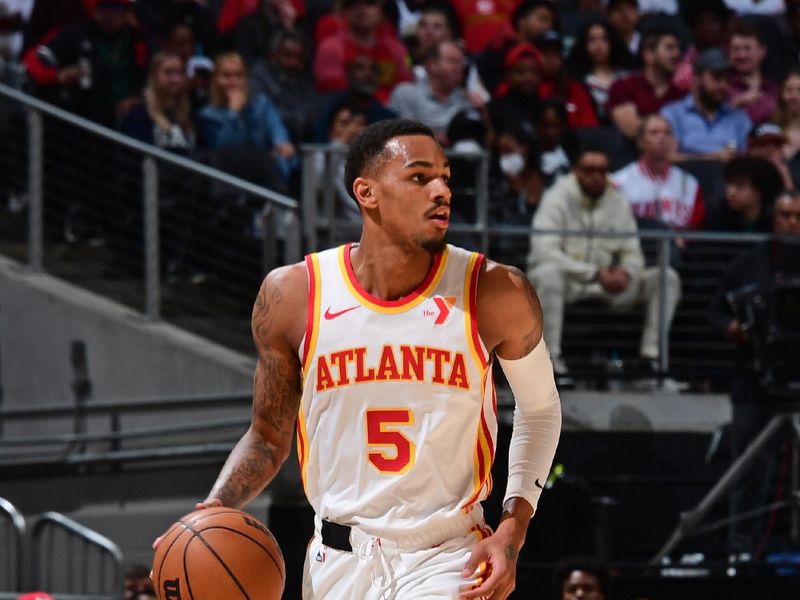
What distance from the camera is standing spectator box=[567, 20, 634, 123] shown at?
12.5 meters

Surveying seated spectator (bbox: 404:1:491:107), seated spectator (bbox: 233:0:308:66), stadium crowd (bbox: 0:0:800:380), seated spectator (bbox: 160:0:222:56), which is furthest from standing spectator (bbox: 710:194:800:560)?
seated spectator (bbox: 160:0:222:56)

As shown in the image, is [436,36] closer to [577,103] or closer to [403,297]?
[577,103]

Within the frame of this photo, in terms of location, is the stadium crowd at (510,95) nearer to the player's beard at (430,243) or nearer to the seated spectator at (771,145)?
the seated spectator at (771,145)

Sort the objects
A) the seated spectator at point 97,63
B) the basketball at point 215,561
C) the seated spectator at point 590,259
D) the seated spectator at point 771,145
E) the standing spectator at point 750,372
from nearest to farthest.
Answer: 1. the basketball at point 215,561
2. the standing spectator at point 750,372
3. the seated spectator at point 590,259
4. the seated spectator at point 97,63
5. the seated spectator at point 771,145

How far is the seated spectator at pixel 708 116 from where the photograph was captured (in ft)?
38.5

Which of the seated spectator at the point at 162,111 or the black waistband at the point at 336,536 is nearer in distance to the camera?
the black waistband at the point at 336,536

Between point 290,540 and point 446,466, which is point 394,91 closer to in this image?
point 290,540

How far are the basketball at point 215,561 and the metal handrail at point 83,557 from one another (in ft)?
12.4

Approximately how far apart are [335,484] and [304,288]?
61 centimetres

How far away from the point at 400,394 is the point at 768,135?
24.5 ft

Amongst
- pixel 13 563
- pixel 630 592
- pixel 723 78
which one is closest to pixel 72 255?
pixel 13 563

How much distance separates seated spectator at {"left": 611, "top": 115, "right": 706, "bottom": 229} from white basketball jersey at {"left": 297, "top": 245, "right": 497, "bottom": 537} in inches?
252

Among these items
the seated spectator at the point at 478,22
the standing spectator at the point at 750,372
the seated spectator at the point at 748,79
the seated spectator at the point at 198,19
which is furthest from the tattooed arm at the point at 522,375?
the seated spectator at the point at 478,22

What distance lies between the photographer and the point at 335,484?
4496 millimetres
